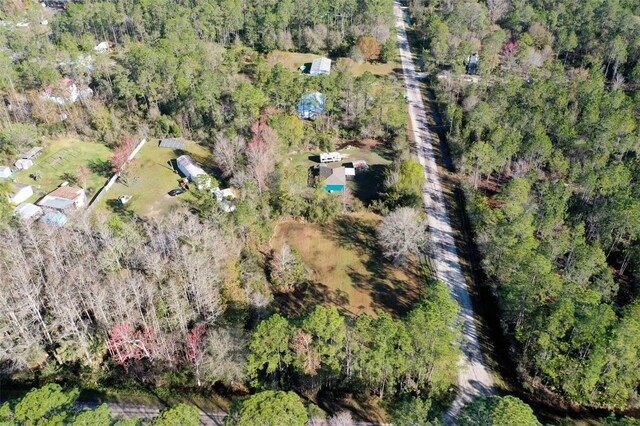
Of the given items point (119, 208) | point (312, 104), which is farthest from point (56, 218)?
point (312, 104)

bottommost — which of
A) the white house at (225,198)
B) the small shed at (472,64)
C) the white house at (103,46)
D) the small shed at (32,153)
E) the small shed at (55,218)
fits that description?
the small shed at (55,218)

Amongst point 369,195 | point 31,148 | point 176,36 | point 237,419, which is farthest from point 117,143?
point 237,419

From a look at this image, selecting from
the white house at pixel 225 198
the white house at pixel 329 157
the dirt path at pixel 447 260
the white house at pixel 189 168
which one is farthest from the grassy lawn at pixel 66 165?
the dirt path at pixel 447 260

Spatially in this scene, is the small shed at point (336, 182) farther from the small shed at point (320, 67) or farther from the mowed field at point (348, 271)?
the small shed at point (320, 67)

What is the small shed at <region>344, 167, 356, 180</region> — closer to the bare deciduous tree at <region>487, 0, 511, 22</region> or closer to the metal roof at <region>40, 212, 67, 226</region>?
the metal roof at <region>40, 212, 67, 226</region>

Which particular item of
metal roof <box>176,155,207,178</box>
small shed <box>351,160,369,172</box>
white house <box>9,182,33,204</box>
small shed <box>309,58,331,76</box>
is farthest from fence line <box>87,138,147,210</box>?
small shed <box>309,58,331,76</box>

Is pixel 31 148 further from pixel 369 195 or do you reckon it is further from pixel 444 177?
pixel 444 177
